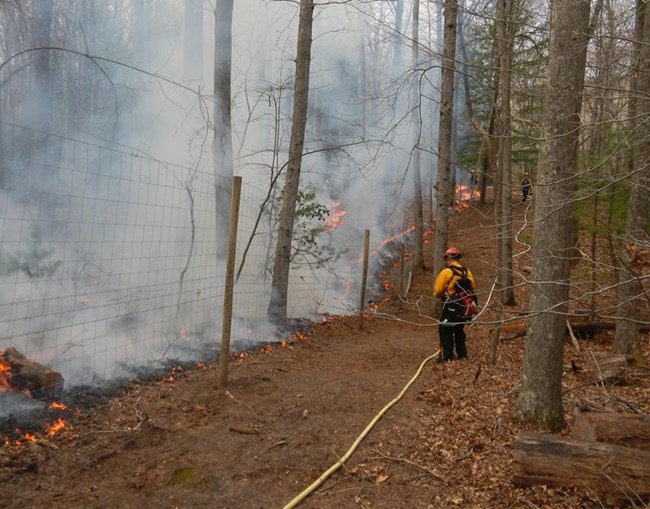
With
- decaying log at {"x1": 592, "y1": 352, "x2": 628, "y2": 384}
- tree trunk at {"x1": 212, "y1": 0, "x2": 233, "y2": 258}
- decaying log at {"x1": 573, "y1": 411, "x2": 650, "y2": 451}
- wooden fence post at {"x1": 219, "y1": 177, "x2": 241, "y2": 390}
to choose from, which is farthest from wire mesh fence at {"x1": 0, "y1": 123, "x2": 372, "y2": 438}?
decaying log at {"x1": 592, "y1": 352, "x2": 628, "y2": 384}

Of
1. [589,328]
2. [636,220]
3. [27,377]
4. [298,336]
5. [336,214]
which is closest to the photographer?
[27,377]

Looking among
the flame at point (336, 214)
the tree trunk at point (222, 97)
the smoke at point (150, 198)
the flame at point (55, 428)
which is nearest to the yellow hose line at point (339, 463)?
the smoke at point (150, 198)

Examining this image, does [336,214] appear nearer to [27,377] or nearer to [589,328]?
[589,328]

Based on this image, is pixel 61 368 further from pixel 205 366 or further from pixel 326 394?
pixel 326 394

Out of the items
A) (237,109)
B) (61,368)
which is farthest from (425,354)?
(237,109)

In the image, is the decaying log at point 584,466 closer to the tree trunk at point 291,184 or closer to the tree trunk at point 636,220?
the tree trunk at point 636,220

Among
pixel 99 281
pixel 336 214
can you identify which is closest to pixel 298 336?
pixel 99 281

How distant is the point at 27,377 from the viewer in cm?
436

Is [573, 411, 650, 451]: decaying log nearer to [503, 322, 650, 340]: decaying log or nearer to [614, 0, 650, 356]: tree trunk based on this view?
[614, 0, 650, 356]: tree trunk

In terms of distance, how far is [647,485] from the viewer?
329 centimetres

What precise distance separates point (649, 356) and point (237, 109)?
32.7 feet

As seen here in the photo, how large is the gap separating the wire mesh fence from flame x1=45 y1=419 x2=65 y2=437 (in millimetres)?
350

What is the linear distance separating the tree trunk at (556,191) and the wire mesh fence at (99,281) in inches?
160

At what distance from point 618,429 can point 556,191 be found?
75.7 inches
